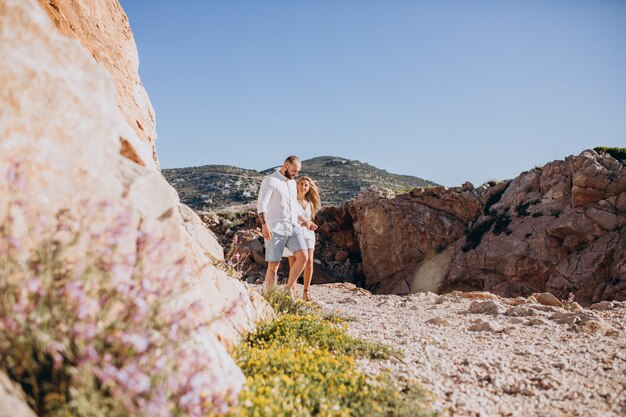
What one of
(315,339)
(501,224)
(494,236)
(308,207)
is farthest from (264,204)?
(501,224)

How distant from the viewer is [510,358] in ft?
15.8

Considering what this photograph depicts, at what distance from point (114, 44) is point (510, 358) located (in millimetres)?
6494

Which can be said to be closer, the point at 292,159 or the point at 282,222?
the point at 282,222

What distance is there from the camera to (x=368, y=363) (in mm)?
4375

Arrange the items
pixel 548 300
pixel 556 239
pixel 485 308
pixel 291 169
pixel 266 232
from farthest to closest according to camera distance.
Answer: pixel 556 239, pixel 548 300, pixel 485 308, pixel 291 169, pixel 266 232

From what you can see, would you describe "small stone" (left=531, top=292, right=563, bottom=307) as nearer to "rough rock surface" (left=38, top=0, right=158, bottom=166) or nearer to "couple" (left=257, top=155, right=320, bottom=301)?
"couple" (left=257, top=155, right=320, bottom=301)

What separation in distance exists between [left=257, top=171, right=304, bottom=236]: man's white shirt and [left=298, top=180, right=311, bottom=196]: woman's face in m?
1.27

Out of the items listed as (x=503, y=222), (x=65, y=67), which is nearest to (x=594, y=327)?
(x=65, y=67)

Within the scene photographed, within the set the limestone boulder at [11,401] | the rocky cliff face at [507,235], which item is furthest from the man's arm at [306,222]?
the rocky cliff face at [507,235]

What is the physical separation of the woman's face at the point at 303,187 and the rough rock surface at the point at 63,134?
18.3ft

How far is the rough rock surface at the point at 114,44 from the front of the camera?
5.17 meters

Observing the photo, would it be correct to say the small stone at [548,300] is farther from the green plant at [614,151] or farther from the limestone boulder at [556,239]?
the green plant at [614,151]

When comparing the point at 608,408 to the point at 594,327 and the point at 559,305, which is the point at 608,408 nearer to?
the point at 594,327

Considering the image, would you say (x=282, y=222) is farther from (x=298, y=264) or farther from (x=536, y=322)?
(x=536, y=322)
